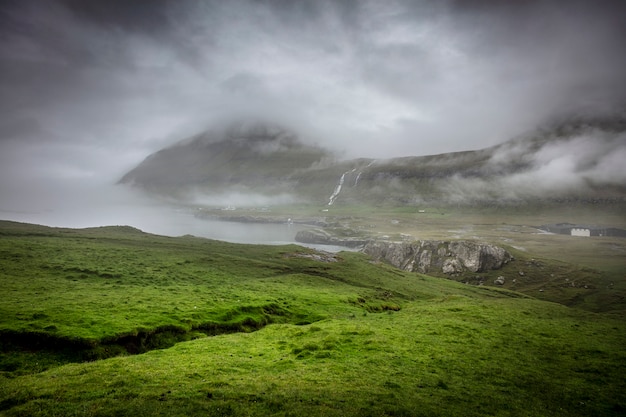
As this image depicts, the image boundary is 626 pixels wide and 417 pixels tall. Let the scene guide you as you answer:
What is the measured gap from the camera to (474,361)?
99.6 ft

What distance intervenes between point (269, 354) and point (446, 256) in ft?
540

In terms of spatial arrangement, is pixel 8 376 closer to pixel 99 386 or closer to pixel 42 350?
pixel 42 350

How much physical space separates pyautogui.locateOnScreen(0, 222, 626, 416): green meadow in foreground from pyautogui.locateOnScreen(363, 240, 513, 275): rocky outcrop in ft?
356

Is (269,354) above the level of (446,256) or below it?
above

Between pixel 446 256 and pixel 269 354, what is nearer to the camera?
pixel 269 354

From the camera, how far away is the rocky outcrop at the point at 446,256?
16762 centimetres

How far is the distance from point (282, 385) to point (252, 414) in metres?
4.34

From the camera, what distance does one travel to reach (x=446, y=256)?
6929 inches

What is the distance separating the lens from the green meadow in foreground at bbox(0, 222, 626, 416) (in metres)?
20.5

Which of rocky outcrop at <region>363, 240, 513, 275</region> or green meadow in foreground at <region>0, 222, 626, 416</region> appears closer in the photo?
green meadow in foreground at <region>0, 222, 626, 416</region>

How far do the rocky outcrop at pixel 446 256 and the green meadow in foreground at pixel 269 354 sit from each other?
356 ft

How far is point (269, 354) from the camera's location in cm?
3067

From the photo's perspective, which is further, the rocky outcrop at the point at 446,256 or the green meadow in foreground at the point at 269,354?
the rocky outcrop at the point at 446,256

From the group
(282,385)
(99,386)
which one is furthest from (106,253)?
(282,385)
